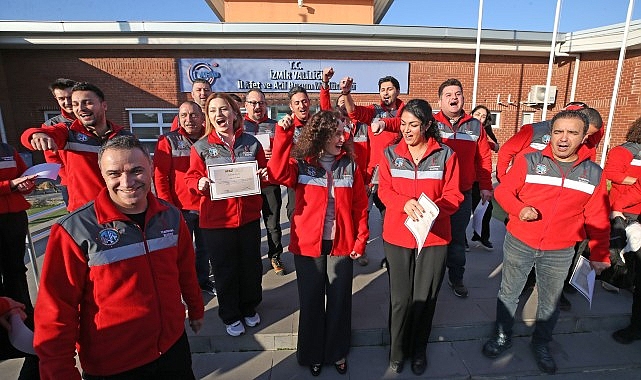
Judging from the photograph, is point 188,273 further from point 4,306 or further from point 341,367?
point 341,367

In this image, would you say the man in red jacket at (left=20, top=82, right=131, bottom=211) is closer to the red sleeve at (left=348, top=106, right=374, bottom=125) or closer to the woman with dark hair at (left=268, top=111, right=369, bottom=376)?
the woman with dark hair at (left=268, top=111, right=369, bottom=376)

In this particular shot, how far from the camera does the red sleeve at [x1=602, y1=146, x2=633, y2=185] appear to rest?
3362mm

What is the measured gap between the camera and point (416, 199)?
8.27ft

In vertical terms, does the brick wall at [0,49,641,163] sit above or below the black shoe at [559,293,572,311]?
above

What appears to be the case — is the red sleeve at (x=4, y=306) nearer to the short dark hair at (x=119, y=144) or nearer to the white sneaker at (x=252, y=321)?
the short dark hair at (x=119, y=144)

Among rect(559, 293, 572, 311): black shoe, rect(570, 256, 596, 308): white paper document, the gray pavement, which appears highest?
rect(570, 256, 596, 308): white paper document

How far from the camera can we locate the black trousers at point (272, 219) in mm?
4512

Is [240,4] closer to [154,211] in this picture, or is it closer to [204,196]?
[204,196]

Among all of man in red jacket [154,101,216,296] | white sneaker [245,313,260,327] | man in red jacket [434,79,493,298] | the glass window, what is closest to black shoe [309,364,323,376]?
white sneaker [245,313,260,327]

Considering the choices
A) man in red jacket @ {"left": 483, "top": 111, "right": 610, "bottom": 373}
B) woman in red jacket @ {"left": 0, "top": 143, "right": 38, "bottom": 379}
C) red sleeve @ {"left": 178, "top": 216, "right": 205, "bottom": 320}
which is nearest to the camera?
red sleeve @ {"left": 178, "top": 216, "right": 205, "bottom": 320}

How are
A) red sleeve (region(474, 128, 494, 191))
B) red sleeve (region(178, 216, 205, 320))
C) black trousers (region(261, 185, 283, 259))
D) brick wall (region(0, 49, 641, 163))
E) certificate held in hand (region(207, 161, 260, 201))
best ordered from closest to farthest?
1. red sleeve (region(178, 216, 205, 320))
2. certificate held in hand (region(207, 161, 260, 201))
3. red sleeve (region(474, 128, 494, 191))
4. black trousers (region(261, 185, 283, 259))
5. brick wall (region(0, 49, 641, 163))

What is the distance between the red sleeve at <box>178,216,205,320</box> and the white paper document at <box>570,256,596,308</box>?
2.88m

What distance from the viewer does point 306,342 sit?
2746 millimetres

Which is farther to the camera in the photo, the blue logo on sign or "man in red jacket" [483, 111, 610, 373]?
the blue logo on sign
